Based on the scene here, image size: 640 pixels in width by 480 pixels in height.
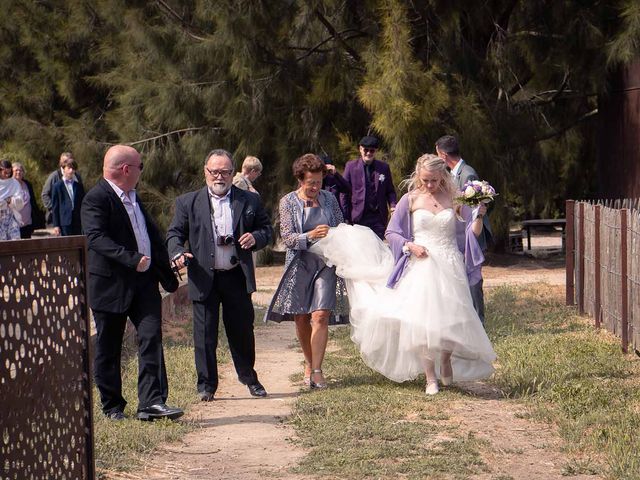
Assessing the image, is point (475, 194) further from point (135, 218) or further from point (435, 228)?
point (135, 218)

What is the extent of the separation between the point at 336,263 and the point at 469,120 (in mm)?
9453

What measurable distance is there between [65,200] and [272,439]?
10.5 meters

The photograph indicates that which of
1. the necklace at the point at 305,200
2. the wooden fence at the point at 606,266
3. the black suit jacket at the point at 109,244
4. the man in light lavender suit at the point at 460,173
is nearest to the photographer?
the black suit jacket at the point at 109,244

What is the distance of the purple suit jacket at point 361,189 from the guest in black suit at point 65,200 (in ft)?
15.8

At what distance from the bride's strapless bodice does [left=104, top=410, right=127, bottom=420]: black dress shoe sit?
2.57 metres

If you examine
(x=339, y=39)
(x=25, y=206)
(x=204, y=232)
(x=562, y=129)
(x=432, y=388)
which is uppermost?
(x=339, y=39)

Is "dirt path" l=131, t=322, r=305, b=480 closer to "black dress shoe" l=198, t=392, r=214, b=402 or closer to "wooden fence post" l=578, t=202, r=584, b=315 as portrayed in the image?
"black dress shoe" l=198, t=392, r=214, b=402

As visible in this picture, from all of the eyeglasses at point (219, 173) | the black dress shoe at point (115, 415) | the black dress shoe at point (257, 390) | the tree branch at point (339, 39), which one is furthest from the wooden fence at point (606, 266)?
the tree branch at point (339, 39)

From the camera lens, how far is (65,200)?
17.4m

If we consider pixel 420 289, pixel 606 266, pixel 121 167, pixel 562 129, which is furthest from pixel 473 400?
pixel 562 129

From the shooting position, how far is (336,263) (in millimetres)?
9539

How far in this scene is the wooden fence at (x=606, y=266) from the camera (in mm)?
10648

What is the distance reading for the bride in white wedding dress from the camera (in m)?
9.01

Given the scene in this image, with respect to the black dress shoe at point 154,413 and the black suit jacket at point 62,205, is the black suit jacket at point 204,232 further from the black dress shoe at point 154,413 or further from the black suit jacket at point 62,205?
the black suit jacket at point 62,205
